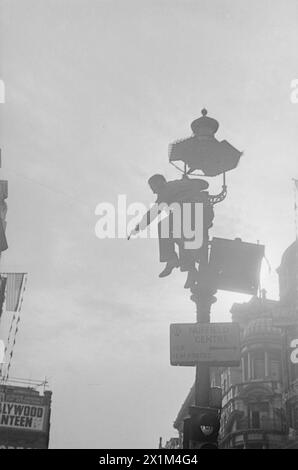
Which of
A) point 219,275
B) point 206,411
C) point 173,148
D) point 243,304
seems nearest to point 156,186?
point 173,148

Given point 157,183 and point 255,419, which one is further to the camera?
point 255,419

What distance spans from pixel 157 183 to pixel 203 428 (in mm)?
3462

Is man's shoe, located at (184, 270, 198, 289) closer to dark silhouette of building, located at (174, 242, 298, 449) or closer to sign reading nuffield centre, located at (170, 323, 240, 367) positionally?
sign reading nuffield centre, located at (170, 323, 240, 367)

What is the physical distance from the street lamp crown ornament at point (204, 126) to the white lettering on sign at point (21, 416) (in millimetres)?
33956

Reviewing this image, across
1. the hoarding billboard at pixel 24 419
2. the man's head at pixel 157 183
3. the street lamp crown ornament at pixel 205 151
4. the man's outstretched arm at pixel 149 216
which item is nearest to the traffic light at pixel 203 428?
the man's outstretched arm at pixel 149 216

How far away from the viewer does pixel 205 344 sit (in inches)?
285

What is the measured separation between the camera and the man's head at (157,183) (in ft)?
26.2

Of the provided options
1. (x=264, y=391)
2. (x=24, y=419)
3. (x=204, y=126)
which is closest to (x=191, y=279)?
(x=204, y=126)

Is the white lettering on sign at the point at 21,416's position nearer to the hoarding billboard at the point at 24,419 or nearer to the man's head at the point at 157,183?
the hoarding billboard at the point at 24,419

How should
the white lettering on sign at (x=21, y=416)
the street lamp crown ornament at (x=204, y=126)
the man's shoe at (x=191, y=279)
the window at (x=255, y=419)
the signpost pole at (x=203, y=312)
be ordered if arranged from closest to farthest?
1. the signpost pole at (x=203, y=312)
2. the man's shoe at (x=191, y=279)
3. the street lamp crown ornament at (x=204, y=126)
4. the white lettering on sign at (x=21, y=416)
5. the window at (x=255, y=419)

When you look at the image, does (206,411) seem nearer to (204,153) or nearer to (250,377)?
→ (204,153)

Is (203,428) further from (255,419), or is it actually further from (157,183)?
(255,419)

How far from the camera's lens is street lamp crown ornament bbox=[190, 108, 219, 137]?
8164mm

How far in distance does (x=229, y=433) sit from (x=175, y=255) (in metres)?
41.8
